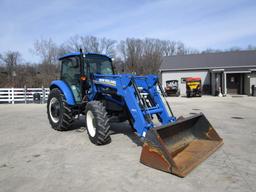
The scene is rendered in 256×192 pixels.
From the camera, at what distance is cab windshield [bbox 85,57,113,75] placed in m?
6.83

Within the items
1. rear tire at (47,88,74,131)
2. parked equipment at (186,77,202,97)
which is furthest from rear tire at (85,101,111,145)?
parked equipment at (186,77,202,97)

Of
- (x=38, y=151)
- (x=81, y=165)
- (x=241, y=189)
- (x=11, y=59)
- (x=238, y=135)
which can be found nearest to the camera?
(x=241, y=189)

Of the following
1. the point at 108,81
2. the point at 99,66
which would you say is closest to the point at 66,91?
the point at 99,66

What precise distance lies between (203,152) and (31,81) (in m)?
30.7

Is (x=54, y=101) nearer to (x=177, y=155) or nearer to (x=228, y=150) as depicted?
(x=177, y=155)

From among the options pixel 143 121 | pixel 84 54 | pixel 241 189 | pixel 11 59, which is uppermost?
pixel 11 59

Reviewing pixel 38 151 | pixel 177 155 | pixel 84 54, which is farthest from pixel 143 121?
pixel 84 54

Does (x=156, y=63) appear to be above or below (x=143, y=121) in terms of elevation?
above

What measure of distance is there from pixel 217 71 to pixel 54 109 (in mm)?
20720

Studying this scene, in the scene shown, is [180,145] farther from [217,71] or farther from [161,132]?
[217,71]

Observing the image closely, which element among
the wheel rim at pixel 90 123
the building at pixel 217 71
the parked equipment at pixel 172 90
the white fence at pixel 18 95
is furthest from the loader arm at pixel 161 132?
the building at pixel 217 71

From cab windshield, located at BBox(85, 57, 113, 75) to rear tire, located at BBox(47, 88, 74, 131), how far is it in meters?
1.24

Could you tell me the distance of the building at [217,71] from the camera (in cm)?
2386

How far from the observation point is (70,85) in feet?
23.4
